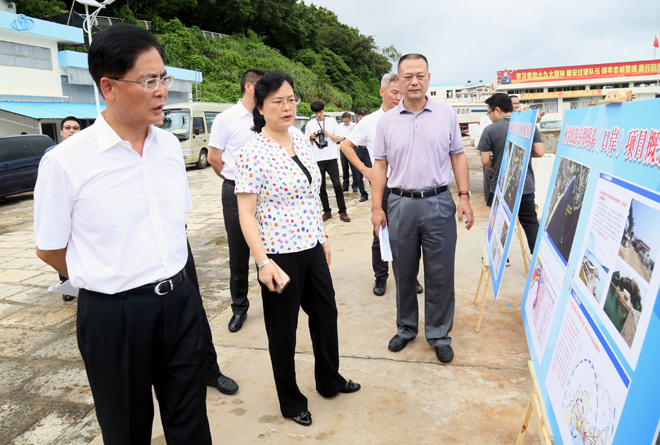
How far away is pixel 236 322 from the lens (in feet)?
12.2

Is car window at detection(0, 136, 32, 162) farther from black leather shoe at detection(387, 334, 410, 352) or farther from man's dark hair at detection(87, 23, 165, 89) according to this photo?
man's dark hair at detection(87, 23, 165, 89)

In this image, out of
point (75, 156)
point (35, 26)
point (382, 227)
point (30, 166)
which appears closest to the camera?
point (75, 156)

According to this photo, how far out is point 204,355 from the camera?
182cm

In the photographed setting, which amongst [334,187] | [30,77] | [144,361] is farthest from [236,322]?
[30,77]

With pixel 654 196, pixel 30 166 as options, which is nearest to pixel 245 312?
pixel 654 196

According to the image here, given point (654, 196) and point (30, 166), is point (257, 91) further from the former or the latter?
point (30, 166)

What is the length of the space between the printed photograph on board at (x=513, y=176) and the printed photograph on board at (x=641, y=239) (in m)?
1.79

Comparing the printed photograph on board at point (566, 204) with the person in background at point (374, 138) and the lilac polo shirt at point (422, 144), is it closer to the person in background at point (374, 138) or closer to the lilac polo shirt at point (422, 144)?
the lilac polo shirt at point (422, 144)

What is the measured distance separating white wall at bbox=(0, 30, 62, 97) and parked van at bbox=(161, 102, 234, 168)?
248 inches

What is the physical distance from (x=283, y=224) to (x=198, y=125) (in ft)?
53.2

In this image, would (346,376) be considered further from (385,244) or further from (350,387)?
(385,244)

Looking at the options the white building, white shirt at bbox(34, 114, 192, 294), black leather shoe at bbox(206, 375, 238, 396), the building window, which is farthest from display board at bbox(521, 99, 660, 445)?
the building window

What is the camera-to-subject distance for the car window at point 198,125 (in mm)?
17356

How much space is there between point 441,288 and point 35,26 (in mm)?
22030
